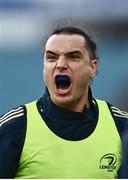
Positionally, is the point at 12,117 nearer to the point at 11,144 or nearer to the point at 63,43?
the point at 11,144

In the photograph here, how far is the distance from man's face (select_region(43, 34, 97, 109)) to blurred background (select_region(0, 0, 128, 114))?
4.68 meters

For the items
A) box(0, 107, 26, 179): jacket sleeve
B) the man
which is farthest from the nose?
box(0, 107, 26, 179): jacket sleeve

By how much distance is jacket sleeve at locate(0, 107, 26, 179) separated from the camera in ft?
6.70

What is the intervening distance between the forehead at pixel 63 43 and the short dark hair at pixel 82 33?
0.08 ft

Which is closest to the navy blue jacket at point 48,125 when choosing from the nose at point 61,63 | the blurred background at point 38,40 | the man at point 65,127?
the man at point 65,127

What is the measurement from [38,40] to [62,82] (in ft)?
16.2

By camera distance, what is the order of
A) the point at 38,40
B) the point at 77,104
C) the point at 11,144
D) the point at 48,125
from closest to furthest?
the point at 11,144 → the point at 48,125 → the point at 77,104 → the point at 38,40

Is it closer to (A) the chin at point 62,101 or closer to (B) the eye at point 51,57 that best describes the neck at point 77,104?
(A) the chin at point 62,101

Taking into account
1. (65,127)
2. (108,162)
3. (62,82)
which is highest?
(62,82)

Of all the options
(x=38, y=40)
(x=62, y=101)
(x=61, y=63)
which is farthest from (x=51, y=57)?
(x=38, y=40)

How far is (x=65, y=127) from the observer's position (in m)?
2.16

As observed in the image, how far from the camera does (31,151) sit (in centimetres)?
208

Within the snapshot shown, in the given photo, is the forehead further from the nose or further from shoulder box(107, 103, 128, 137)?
shoulder box(107, 103, 128, 137)

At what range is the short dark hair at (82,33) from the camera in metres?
2.28
